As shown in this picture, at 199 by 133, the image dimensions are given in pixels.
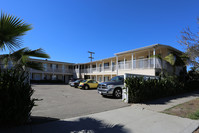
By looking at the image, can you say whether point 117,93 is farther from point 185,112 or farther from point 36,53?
point 36,53

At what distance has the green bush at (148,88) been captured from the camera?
24.1ft

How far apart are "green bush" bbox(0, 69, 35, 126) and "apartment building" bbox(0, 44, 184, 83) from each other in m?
0.91

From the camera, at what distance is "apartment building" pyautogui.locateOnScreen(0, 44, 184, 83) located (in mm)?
13341

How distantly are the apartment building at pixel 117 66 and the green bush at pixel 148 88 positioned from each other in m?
2.29

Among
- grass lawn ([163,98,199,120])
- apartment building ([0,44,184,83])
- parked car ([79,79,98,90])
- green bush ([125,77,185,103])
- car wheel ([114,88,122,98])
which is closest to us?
grass lawn ([163,98,199,120])

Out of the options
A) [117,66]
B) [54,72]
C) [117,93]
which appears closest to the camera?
[117,93]

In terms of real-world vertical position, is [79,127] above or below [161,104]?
above

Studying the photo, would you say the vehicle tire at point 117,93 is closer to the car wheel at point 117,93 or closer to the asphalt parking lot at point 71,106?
the car wheel at point 117,93

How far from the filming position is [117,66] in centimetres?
1761

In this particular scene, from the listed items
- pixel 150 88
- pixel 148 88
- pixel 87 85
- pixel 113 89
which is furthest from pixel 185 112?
pixel 87 85

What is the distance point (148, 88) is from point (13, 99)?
784 cm

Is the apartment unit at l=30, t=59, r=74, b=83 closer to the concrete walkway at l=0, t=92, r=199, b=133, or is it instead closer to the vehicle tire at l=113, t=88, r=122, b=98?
the vehicle tire at l=113, t=88, r=122, b=98

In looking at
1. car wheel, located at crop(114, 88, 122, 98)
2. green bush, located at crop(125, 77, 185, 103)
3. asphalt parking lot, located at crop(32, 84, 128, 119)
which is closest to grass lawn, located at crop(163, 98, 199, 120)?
green bush, located at crop(125, 77, 185, 103)

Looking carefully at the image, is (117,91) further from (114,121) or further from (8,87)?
(8,87)
